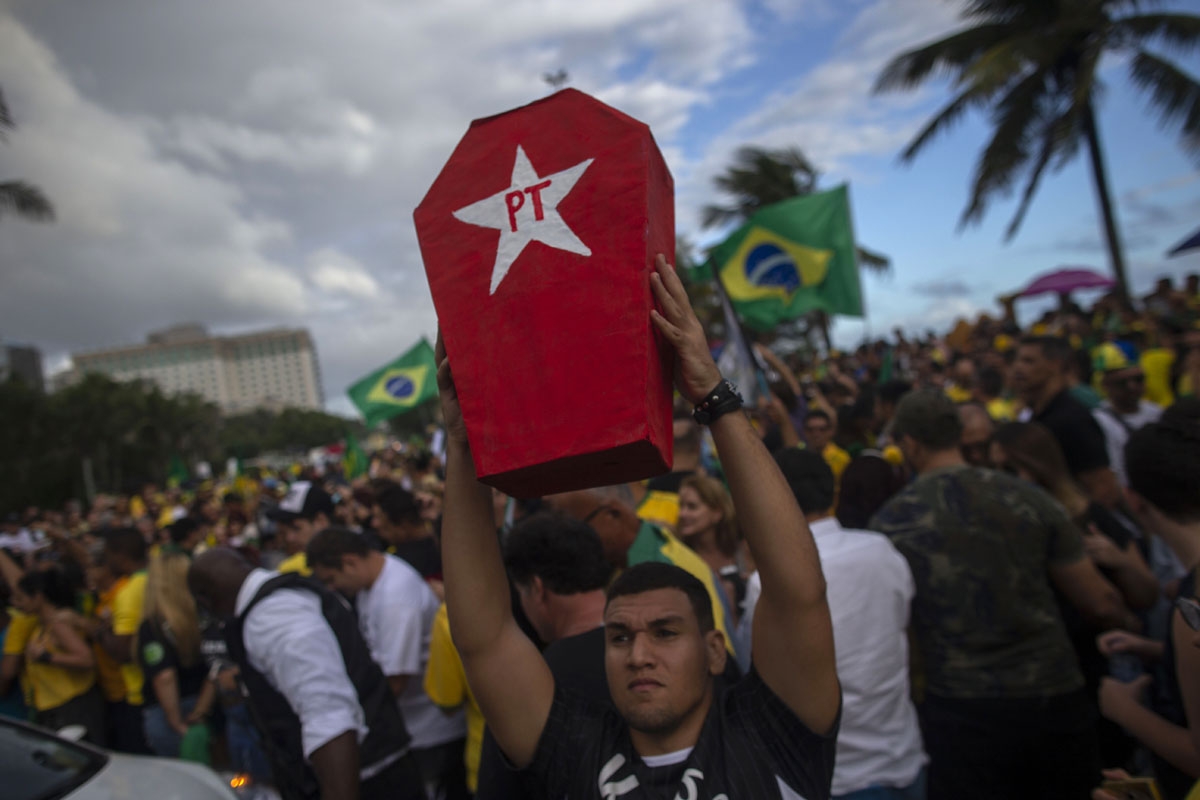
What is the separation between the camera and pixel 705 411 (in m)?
1.77

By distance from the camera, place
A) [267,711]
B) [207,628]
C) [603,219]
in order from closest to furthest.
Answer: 1. [603,219]
2. [267,711]
3. [207,628]

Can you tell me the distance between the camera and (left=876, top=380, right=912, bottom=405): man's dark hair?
6.43m

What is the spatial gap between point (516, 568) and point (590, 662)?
1.95 ft

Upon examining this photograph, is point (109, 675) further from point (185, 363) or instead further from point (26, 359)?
point (185, 363)

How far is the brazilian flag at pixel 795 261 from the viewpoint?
28.0 ft

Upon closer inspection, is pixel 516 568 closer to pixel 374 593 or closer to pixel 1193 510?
pixel 374 593

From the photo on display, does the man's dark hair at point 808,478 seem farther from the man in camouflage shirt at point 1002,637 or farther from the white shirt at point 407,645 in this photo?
the white shirt at point 407,645

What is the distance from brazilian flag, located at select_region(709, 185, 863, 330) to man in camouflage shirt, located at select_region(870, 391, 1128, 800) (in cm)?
548

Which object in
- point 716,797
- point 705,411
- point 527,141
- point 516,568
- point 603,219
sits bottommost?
point 716,797

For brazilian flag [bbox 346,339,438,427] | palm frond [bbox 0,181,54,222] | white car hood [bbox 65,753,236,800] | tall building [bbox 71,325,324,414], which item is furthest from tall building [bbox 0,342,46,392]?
tall building [bbox 71,325,324,414]

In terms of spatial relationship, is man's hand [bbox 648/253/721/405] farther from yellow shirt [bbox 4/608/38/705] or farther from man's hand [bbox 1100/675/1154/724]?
yellow shirt [bbox 4/608/38/705]

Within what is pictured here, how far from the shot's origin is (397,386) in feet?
40.7

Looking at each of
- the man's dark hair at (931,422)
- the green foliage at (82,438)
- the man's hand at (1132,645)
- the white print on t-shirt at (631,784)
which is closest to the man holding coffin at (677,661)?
the white print on t-shirt at (631,784)

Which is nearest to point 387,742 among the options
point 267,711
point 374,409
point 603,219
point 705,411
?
point 267,711
